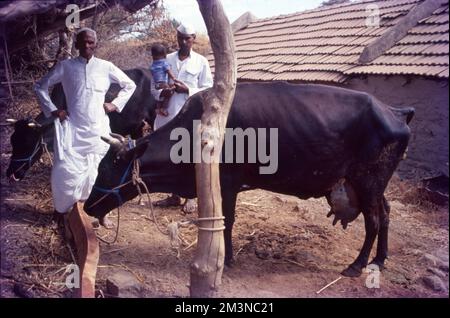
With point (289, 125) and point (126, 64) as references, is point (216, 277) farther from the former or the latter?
point (126, 64)

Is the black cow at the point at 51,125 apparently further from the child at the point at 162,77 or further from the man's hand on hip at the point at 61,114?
the child at the point at 162,77

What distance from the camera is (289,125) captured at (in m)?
4.34

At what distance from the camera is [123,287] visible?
11.8 feet

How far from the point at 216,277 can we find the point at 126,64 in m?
11.1

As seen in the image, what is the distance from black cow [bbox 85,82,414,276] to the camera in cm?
424

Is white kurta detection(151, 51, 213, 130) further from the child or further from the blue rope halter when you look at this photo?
the blue rope halter

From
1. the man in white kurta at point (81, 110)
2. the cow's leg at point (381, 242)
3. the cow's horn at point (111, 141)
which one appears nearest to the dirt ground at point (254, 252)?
the cow's leg at point (381, 242)

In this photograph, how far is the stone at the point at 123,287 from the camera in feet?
11.7

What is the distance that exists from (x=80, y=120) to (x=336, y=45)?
20.6ft

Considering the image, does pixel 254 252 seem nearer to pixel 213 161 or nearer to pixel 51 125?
pixel 213 161

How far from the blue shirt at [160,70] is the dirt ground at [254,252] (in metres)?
1.78

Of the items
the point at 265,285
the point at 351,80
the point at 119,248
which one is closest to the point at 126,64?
the point at 351,80

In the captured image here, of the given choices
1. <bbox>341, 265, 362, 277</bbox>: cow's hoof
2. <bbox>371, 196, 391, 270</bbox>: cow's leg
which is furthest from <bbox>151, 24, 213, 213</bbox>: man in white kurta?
<bbox>341, 265, 362, 277</bbox>: cow's hoof

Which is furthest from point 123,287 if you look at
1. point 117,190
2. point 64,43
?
point 64,43
